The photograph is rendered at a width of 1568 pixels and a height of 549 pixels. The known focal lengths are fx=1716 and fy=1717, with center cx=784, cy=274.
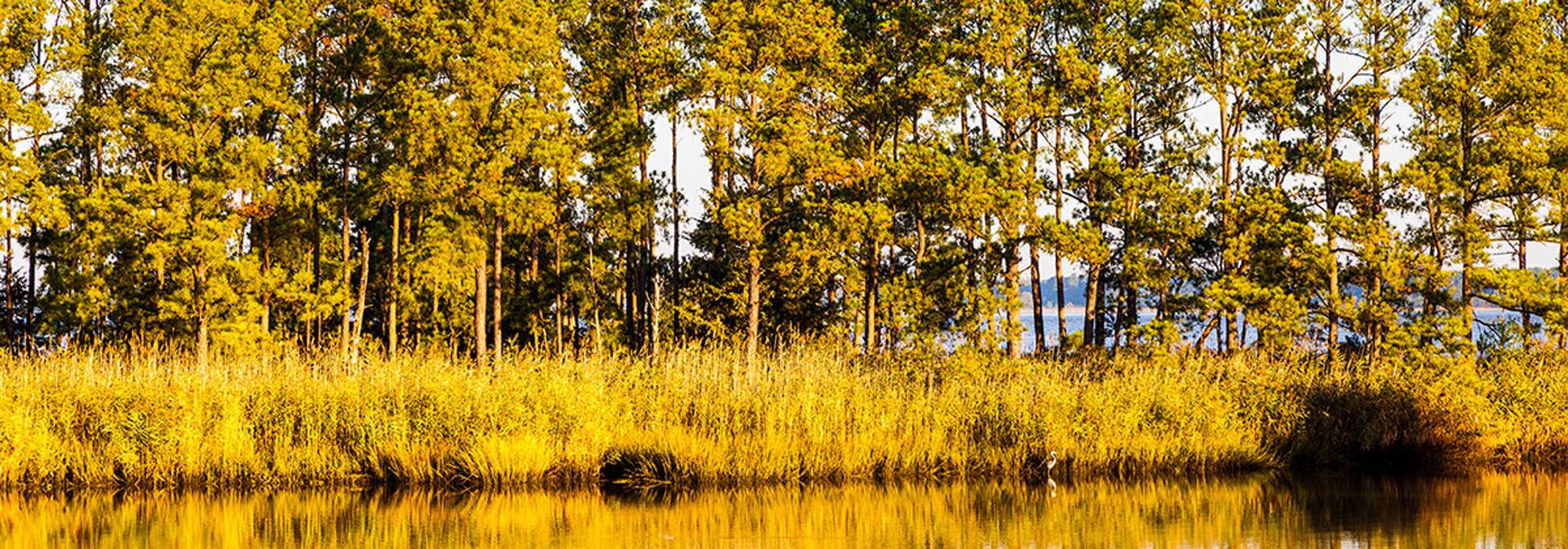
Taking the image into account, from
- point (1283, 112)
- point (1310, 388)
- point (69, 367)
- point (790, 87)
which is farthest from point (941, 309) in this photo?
point (69, 367)

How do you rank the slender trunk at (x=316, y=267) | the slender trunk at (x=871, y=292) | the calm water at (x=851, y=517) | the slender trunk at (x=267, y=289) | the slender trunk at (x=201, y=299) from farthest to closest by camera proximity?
the slender trunk at (x=316, y=267)
the slender trunk at (x=267, y=289)
the slender trunk at (x=201, y=299)
the slender trunk at (x=871, y=292)
the calm water at (x=851, y=517)

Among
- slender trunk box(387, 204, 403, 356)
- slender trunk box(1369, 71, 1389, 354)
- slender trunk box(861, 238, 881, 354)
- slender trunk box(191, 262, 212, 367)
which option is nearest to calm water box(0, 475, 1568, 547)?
slender trunk box(1369, 71, 1389, 354)

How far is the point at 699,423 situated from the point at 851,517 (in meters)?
4.23

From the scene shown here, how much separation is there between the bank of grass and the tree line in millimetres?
5420

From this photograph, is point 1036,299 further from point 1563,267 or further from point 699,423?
point 699,423

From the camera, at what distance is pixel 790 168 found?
38.8 meters

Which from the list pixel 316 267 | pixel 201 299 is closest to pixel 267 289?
pixel 201 299

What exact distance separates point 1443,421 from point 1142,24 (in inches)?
615

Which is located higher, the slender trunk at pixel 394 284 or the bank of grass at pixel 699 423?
the slender trunk at pixel 394 284

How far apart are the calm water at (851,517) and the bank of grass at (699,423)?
0.66m

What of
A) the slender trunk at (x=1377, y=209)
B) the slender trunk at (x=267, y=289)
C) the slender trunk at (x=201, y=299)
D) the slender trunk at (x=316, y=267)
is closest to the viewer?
the slender trunk at (x=1377, y=209)

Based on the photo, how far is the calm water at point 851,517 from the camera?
18203 mm

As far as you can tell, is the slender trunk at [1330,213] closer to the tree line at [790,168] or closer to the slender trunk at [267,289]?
the tree line at [790,168]

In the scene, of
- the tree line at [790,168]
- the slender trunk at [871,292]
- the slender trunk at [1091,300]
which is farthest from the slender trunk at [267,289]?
the slender trunk at [1091,300]
